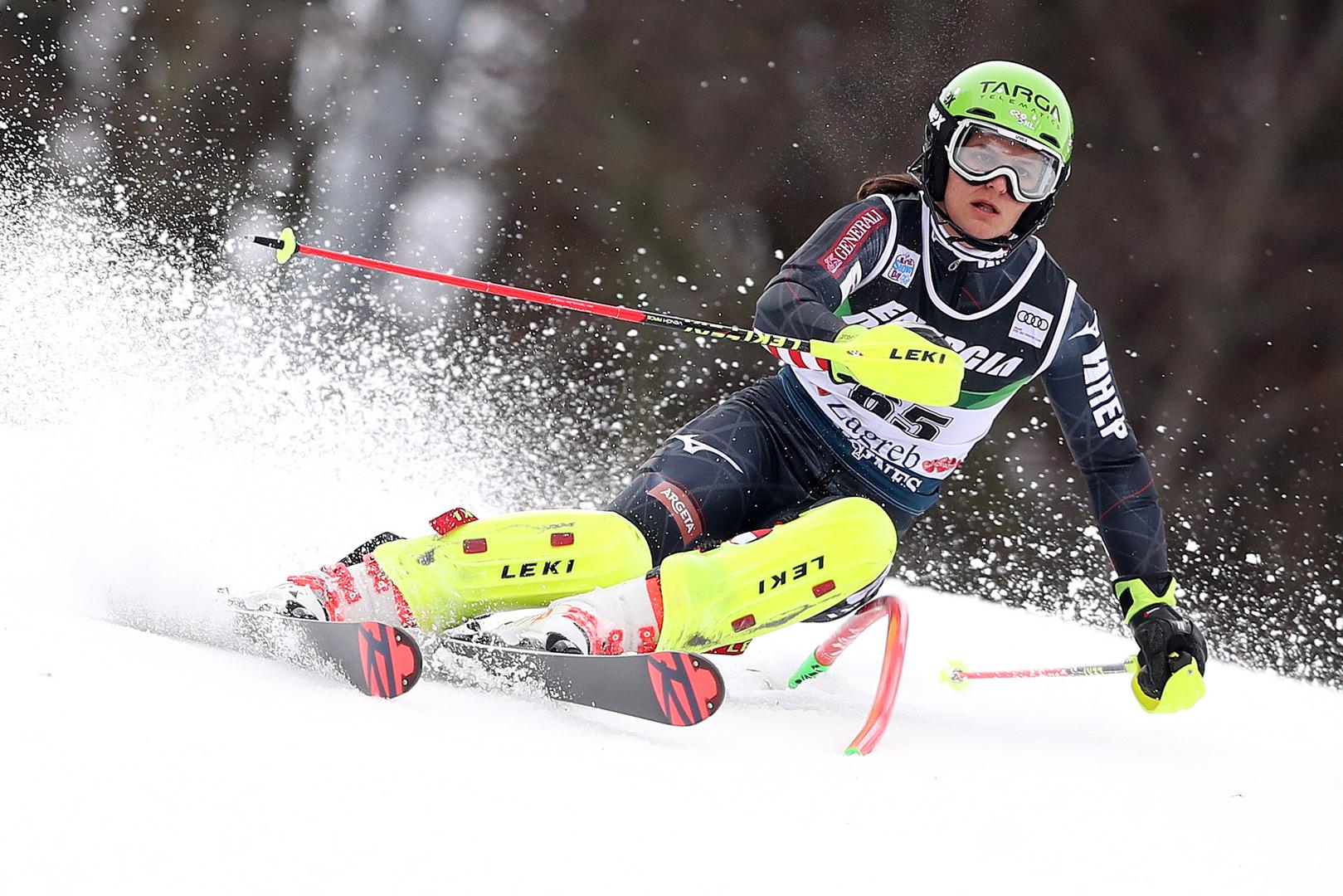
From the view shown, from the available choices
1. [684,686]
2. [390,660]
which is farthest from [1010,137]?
[390,660]

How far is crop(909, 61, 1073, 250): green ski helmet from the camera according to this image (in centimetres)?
186

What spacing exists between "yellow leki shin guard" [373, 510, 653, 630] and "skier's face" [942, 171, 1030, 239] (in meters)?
0.73

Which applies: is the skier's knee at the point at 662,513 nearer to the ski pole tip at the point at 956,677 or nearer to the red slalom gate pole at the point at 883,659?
the red slalom gate pole at the point at 883,659

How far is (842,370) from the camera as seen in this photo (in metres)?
1.65

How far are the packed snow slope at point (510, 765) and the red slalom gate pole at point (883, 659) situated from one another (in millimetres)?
34

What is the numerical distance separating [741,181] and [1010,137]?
619 cm

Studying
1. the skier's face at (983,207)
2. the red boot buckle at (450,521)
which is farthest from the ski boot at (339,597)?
the skier's face at (983,207)

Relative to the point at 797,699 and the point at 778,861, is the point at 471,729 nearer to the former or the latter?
the point at 778,861

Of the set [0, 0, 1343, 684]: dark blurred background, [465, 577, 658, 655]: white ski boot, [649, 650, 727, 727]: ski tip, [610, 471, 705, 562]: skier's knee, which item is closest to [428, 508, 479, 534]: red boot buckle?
[465, 577, 658, 655]: white ski boot

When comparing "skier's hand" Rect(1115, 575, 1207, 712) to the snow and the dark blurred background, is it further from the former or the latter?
the dark blurred background

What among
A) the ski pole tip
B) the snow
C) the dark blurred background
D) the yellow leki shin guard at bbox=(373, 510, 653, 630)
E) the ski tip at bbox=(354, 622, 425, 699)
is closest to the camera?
the snow

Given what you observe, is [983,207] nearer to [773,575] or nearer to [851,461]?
[851,461]

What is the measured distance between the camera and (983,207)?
1.89m

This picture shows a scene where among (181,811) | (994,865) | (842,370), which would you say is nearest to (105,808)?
(181,811)
